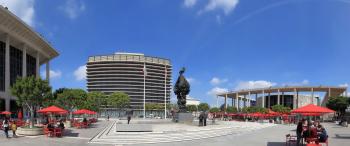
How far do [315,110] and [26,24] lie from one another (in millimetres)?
61622

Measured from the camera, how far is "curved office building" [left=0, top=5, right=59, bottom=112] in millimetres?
67062

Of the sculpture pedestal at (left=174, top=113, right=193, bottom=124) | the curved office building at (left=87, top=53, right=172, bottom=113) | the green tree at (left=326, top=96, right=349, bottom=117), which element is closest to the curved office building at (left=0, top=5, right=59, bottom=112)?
the sculpture pedestal at (left=174, top=113, right=193, bottom=124)

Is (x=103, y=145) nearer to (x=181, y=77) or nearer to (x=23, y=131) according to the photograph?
(x=23, y=131)

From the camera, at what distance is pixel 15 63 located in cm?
7569

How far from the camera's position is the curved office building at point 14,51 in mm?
67062

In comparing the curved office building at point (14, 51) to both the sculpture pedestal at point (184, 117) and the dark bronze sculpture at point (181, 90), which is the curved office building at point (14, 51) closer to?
the dark bronze sculpture at point (181, 90)

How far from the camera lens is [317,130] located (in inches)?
874

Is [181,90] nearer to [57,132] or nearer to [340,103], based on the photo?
[57,132]

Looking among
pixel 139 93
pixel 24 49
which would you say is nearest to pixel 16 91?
pixel 24 49

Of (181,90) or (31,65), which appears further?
(31,65)

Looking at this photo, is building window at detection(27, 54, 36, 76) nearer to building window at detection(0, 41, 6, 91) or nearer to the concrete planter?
building window at detection(0, 41, 6, 91)

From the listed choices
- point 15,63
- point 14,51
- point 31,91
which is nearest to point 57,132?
Result: point 31,91

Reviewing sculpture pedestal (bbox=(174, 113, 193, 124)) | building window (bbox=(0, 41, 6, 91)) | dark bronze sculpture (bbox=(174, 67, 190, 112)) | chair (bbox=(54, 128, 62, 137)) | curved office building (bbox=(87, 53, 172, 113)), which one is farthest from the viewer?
curved office building (bbox=(87, 53, 172, 113))

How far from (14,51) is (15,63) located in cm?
242
